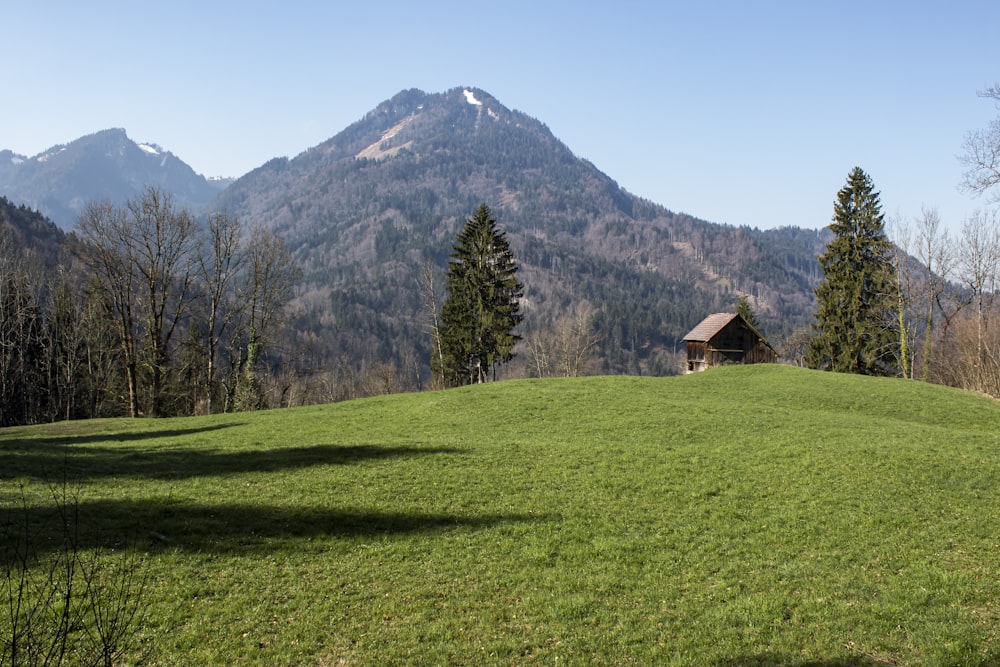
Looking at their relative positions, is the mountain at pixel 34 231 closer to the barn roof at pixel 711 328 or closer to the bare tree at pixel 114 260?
the bare tree at pixel 114 260

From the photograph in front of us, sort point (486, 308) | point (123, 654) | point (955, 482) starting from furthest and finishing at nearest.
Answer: point (486, 308), point (955, 482), point (123, 654)

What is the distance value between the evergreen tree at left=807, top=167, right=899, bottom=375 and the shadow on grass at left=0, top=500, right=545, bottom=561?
5704cm

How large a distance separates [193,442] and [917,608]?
88.0 feet

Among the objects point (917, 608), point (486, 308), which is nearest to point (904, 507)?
point (917, 608)

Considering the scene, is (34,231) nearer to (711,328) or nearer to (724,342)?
(711,328)

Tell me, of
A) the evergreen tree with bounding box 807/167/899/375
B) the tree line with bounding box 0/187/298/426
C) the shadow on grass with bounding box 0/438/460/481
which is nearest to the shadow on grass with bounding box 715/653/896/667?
Answer: the shadow on grass with bounding box 0/438/460/481

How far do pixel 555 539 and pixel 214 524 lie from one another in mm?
8350

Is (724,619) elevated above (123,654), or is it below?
below

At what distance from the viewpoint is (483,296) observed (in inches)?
2437

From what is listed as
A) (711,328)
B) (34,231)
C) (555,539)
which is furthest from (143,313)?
(34,231)

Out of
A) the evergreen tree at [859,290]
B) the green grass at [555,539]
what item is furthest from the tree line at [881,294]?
the green grass at [555,539]

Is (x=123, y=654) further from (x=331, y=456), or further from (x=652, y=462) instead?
(x=652, y=462)

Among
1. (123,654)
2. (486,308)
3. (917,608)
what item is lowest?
(917,608)

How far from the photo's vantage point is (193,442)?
2688 centimetres
